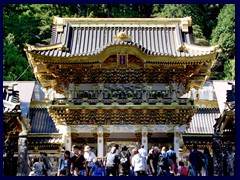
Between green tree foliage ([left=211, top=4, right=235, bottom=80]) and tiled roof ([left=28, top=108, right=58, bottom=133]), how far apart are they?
1382 cm

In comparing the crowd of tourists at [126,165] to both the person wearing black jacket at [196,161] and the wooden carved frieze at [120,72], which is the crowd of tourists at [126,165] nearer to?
the person wearing black jacket at [196,161]

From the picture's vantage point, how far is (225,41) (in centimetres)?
4772

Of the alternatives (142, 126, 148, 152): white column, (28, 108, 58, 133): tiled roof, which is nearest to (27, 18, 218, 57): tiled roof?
(142, 126, 148, 152): white column

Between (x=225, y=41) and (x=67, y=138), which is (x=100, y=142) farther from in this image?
(x=225, y=41)

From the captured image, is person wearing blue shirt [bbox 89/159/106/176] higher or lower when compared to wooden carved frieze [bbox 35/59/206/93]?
lower

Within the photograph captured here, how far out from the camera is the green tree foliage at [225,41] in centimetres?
4600

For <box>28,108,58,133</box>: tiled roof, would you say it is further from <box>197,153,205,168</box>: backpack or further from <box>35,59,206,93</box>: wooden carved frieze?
<box>197,153,205,168</box>: backpack

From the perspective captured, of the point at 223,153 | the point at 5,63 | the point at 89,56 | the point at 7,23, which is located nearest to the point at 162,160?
the point at 223,153

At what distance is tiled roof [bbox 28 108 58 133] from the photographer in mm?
34406

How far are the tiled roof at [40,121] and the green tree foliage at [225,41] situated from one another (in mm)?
13821

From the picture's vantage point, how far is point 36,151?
96.7ft

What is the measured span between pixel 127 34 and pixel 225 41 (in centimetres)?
2040

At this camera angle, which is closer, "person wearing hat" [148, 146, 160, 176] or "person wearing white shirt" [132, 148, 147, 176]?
"person wearing white shirt" [132, 148, 147, 176]

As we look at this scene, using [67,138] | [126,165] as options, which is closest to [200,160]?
[126,165]
